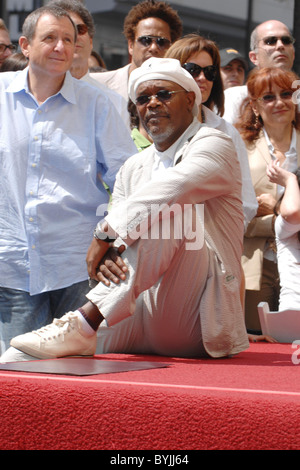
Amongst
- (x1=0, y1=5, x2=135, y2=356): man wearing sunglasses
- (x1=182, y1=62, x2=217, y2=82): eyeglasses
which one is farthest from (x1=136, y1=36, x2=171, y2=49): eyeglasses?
(x1=0, y1=5, x2=135, y2=356): man wearing sunglasses

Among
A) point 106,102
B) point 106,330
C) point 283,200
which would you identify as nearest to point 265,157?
point 283,200

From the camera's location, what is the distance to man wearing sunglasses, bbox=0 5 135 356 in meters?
3.99

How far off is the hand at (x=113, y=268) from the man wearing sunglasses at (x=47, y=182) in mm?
719

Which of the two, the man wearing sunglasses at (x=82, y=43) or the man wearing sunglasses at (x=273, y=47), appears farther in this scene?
the man wearing sunglasses at (x=273, y=47)

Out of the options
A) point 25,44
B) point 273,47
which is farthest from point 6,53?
point 273,47

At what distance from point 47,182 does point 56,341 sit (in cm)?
102

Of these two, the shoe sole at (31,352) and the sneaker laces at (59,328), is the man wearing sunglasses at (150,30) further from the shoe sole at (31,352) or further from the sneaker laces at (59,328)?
the shoe sole at (31,352)

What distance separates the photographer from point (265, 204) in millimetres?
5012

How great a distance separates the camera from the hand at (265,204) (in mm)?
4988

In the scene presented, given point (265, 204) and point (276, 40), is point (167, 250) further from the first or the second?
point (276, 40)

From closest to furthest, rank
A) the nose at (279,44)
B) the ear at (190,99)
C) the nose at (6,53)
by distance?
the ear at (190,99)
the nose at (6,53)
the nose at (279,44)

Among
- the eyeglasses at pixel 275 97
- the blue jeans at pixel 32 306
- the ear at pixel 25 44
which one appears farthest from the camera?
the eyeglasses at pixel 275 97

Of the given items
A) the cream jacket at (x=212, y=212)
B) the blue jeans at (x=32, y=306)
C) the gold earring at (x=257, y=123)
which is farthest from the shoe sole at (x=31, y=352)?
the gold earring at (x=257, y=123)

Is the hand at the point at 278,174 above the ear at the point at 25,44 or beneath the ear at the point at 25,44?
beneath
